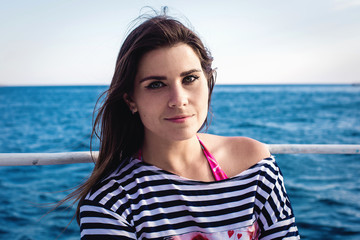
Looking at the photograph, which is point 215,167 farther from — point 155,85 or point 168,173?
point 155,85

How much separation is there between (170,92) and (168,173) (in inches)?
14.9

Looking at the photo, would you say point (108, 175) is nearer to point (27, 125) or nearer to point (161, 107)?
point (161, 107)

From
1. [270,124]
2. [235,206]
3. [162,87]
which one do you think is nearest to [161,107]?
[162,87]

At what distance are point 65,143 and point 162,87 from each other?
59.3 ft

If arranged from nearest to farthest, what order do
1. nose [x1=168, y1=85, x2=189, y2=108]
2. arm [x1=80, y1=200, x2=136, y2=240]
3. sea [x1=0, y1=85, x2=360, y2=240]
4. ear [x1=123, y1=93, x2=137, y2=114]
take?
arm [x1=80, y1=200, x2=136, y2=240] < nose [x1=168, y1=85, x2=189, y2=108] < ear [x1=123, y1=93, x2=137, y2=114] < sea [x1=0, y1=85, x2=360, y2=240]

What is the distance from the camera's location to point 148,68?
1.32 m

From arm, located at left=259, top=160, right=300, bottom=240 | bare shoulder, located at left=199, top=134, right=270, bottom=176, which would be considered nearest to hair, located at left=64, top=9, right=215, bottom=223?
bare shoulder, located at left=199, top=134, right=270, bottom=176

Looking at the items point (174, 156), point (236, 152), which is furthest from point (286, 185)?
point (174, 156)

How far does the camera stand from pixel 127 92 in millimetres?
1437

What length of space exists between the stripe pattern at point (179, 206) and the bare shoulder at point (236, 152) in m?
0.07

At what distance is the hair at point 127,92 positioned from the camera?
1.32m

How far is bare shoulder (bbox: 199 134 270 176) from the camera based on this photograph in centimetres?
152

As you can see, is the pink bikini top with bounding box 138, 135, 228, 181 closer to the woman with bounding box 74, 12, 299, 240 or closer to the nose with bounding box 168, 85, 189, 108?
the woman with bounding box 74, 12, 299, 240

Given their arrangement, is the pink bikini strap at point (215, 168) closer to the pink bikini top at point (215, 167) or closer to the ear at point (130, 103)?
the pink bikini top at point (215, 167)
